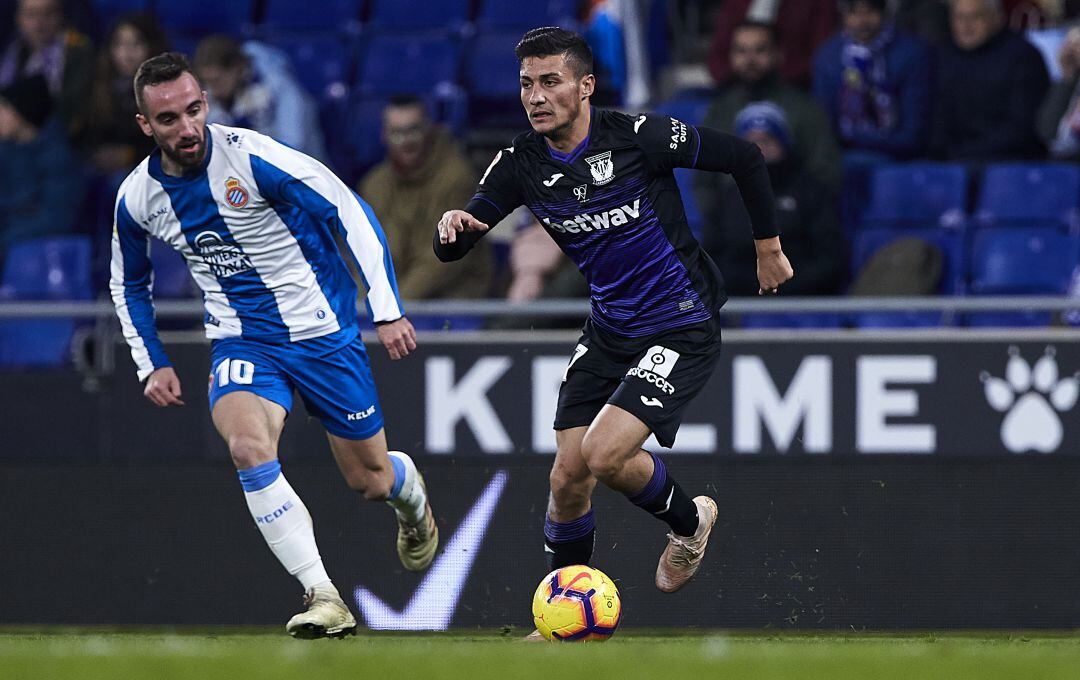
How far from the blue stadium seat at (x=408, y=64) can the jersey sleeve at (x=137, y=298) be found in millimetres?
4992

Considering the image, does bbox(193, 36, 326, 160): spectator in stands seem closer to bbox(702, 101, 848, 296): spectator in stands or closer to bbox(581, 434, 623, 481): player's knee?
bbox(702, 101, 848, 296): spectator in stands

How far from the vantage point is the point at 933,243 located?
9.98 meters

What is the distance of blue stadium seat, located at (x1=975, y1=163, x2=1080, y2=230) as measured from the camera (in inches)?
394

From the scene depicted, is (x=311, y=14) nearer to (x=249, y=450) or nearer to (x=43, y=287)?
(x=43, y=287)

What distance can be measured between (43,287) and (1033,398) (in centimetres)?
588

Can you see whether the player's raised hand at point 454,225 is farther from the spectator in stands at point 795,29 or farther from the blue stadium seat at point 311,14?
the blue stadium seat at point 311,14

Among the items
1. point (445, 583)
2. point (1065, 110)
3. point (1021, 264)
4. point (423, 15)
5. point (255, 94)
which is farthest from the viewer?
point (423, 15)

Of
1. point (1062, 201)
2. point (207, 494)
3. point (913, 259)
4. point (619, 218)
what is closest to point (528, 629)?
point (207, 494)

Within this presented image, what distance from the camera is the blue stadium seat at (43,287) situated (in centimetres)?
1020

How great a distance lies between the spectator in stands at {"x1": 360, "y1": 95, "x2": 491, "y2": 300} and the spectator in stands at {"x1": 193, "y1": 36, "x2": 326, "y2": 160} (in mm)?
848

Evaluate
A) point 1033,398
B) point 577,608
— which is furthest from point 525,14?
point 577,608

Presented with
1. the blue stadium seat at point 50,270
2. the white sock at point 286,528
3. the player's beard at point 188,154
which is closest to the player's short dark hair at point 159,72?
the player's beard at point 188,154

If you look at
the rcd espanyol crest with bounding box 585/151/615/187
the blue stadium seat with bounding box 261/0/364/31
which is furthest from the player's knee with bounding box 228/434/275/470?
the blue stadium seat with bounding box 261/0/364/31

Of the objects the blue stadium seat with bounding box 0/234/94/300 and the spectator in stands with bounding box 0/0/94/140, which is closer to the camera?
the blue stadium seat with bounding box 0/234/94/300
